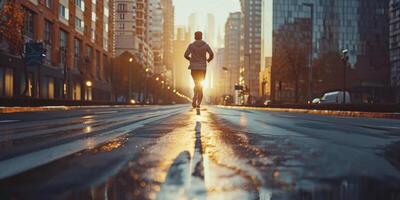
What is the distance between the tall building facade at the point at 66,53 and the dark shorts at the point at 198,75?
65.0 feet

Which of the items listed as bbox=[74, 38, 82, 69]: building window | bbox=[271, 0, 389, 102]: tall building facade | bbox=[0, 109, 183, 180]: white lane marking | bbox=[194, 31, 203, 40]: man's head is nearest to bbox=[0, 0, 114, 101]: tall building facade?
bbox=[74, 38, 82, 69]: building window

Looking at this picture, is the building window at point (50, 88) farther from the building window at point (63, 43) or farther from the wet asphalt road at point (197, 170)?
the wet asphalt road at point (197, 170)

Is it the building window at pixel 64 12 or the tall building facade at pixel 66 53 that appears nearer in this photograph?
the tall building facade at pixel 66 53

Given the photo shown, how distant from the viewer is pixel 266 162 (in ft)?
9.59

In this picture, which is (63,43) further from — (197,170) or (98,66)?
(197,170)

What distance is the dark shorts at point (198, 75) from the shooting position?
1213cm

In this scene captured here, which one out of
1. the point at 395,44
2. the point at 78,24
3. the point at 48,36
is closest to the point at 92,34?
the point at 78,24

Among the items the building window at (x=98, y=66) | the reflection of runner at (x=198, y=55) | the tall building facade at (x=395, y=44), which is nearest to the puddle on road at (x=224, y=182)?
the reflection of runner at (x=198, y=55)

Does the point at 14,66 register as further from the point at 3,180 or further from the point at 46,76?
the point at 3,180

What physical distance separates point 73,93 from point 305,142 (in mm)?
58264

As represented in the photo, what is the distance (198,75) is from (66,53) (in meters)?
41.8

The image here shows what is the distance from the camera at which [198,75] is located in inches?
481

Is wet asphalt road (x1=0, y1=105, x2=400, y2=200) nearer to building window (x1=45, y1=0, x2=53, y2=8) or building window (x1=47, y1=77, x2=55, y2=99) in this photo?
building window (x1=47, y1=77, x2=55, y2=99)

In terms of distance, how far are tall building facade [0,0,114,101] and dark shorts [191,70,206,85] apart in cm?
1981
